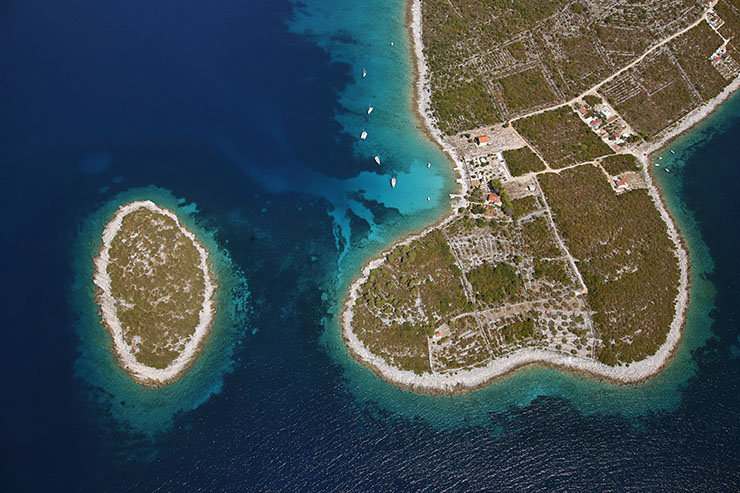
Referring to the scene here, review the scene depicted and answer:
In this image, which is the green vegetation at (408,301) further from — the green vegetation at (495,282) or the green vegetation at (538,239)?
the green vegetation at (538,239)

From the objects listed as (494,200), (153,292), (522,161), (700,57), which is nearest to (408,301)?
(494,200)

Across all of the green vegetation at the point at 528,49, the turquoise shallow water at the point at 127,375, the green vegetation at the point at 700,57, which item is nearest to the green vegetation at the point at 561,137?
the green vegetation at the point at 528,49

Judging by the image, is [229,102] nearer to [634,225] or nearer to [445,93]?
[445,93]

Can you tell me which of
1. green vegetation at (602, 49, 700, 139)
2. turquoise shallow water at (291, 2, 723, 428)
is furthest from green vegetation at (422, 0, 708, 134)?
turquoise shallow water at (291, 2, 723, 428)

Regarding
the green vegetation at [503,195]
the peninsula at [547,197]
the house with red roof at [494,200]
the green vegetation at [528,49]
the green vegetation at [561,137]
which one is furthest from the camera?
the green vegetation at [528,49]

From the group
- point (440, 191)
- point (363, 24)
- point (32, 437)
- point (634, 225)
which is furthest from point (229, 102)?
point (634, 225)

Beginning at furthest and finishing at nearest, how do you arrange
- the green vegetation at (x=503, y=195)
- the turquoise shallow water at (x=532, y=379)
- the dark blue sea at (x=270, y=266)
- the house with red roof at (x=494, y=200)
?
the house with red roof at (x=494, y=200), the green vegetation at (x=503, y=195), the turquoise shallow water at (x=532, y=379), the dark blue sea at (x=270, y=266)

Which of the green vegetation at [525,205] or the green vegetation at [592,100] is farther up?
the green vegetation at [592,100]

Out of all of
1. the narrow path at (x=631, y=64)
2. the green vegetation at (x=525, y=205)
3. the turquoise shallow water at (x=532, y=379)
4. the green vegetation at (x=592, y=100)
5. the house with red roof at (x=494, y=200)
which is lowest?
the turquoise shallow water at (x=532, y=379)
